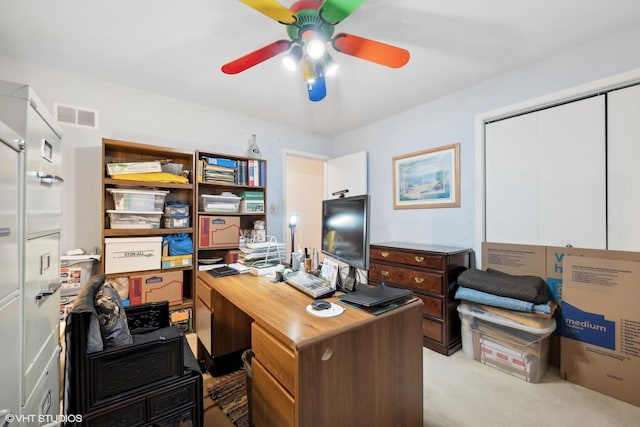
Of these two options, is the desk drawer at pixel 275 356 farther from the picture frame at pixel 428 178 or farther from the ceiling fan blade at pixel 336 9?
the picture frame at pixel 428 178

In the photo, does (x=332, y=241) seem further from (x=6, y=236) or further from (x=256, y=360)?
(x=6, y=236)

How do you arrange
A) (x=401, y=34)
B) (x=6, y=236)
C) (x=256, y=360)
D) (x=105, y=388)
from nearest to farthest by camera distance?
1. (x=6, y=236)
2. (x=105, y=388)
3. (x=256, y=360)
4. (x=401, y=34)

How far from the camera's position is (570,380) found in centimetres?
190

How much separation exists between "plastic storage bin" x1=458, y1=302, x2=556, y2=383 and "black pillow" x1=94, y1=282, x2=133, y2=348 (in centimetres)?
240

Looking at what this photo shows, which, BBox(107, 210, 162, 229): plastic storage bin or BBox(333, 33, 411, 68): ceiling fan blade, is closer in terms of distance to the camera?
BBox(333, 33, 411, 68): ceiling fan blade

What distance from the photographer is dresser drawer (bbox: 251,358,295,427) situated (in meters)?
0.99

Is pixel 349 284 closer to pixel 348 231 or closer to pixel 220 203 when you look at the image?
pixel 348 231

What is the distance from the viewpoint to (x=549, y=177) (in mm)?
2170

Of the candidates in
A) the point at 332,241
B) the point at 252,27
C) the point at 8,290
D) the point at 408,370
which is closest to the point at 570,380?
the point at 408,370

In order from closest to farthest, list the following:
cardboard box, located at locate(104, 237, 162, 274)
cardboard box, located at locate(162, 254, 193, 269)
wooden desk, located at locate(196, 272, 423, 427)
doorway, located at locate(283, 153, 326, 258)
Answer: wooden desk, located at locate(196, 272, 423, 427), cardboard box, located at locate(104, 237, 162, 274), cardboard box, located at locate(162, 254, 193, 269), doorway, located at locate(283, 153, 326, 258)

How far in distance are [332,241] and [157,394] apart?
1.15 meters

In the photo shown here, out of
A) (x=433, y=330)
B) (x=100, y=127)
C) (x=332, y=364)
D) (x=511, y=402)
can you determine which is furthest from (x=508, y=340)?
(x=100, y=127)

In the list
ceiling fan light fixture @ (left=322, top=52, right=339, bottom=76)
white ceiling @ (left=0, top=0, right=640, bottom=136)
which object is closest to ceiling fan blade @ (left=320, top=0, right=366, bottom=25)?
ceiling fan light fixture @ (left=322, top=52, right=339, bottom=76)

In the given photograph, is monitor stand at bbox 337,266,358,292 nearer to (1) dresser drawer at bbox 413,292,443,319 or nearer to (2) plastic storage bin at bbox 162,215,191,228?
(1) dresser drawer at bbox 413,292,443,319
